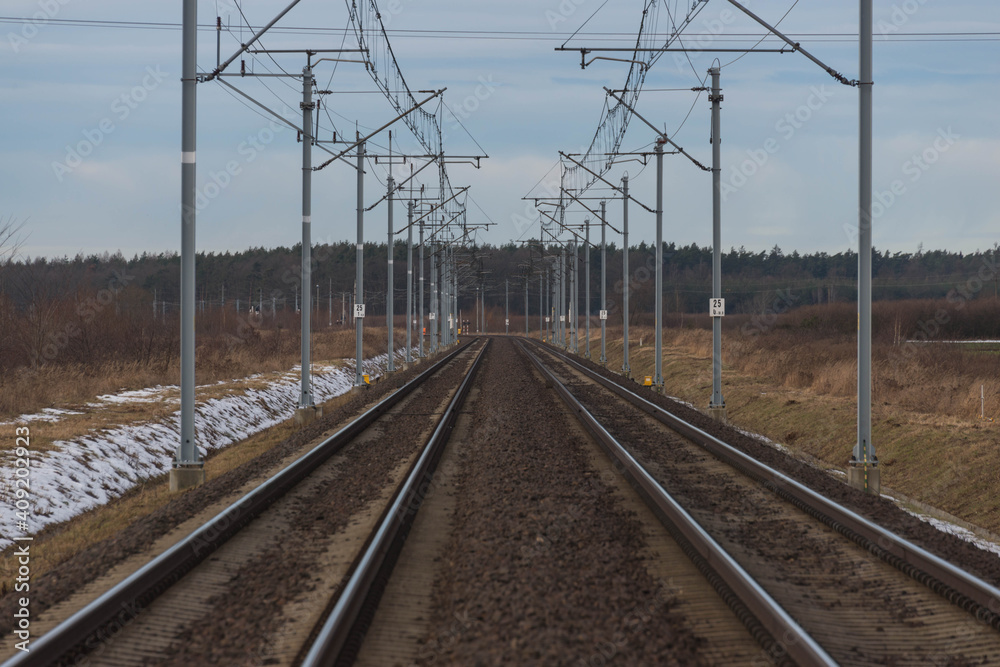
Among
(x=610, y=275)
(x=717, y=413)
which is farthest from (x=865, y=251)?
(x=610, y=275)

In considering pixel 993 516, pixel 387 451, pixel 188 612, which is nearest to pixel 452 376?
pixel 387 451

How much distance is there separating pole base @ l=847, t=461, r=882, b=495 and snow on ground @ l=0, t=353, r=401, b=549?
11.3m

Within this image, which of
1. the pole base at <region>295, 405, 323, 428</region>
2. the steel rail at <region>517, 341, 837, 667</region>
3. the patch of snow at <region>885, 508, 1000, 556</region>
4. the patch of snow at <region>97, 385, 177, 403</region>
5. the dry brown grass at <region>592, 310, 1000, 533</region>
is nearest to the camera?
the steel rail at <region>517, 341, 837, 667</region>

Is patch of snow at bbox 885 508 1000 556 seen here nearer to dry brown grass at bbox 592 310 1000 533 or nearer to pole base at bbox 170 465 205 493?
dry brown grass at bbox 592 310 1000 533

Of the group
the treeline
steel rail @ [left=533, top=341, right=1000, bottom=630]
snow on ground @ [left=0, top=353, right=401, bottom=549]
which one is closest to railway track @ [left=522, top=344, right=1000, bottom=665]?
steel rail @ [left=533, top=341, right=1000, bottom=630]

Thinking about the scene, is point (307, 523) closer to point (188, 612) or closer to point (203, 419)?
point (188, 612)

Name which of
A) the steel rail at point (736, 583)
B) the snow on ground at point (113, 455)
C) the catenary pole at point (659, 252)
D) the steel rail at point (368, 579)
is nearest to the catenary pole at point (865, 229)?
the steel rail at point (736, 583)

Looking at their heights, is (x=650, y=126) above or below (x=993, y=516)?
above

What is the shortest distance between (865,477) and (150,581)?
32.5ft

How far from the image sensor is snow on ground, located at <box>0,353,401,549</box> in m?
12.2

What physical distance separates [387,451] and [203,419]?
6762 millimetres

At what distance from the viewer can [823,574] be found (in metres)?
8.21

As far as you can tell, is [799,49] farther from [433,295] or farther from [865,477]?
[433,295]

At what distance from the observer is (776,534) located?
31.7 ft
